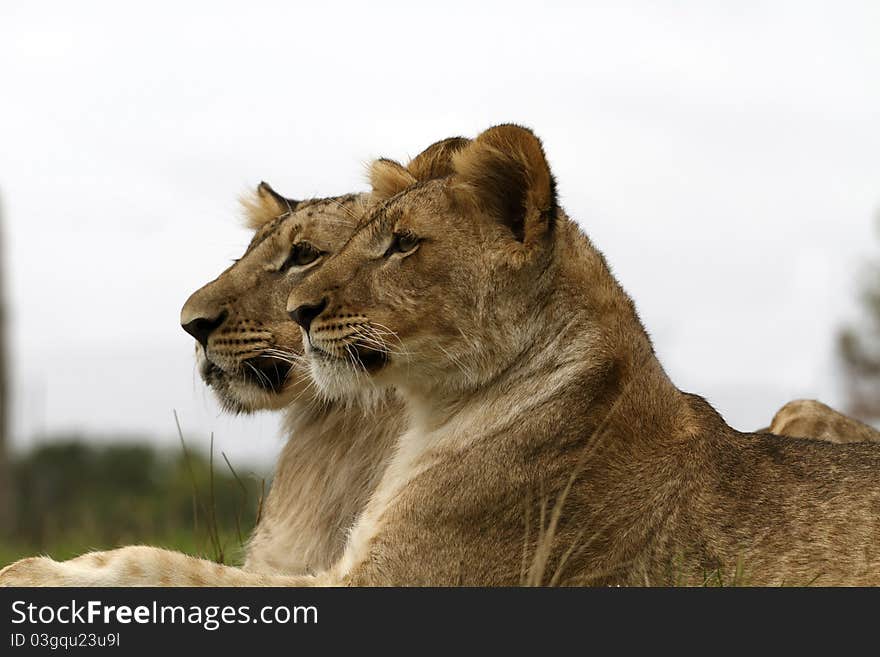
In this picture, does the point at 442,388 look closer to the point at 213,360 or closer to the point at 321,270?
the point at 321,270

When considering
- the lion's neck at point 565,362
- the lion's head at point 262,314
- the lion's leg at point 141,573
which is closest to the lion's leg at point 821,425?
the lion's neck at point 565,362

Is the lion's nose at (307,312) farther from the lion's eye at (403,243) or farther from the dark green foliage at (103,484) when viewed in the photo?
the dark green foliage at (103,484)

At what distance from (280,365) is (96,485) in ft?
68.3

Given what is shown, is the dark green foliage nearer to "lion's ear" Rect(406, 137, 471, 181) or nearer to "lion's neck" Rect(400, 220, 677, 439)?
"lion's ear" Rect(406, 137, 471, 181)

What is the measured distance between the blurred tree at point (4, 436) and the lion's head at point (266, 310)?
31.0 feet

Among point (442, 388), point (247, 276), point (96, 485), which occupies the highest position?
point (96, 485)

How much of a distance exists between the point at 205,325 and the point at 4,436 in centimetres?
1047

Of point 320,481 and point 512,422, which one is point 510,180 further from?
point 320,481

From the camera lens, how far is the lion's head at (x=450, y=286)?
15.2 feet

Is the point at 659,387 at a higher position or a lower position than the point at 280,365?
lower

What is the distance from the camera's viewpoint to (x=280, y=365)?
5711mm

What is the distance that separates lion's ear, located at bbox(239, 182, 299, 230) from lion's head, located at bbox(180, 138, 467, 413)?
2.01 feet

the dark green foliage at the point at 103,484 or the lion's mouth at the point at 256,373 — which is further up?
the dark green foliage at the point at 103,484
